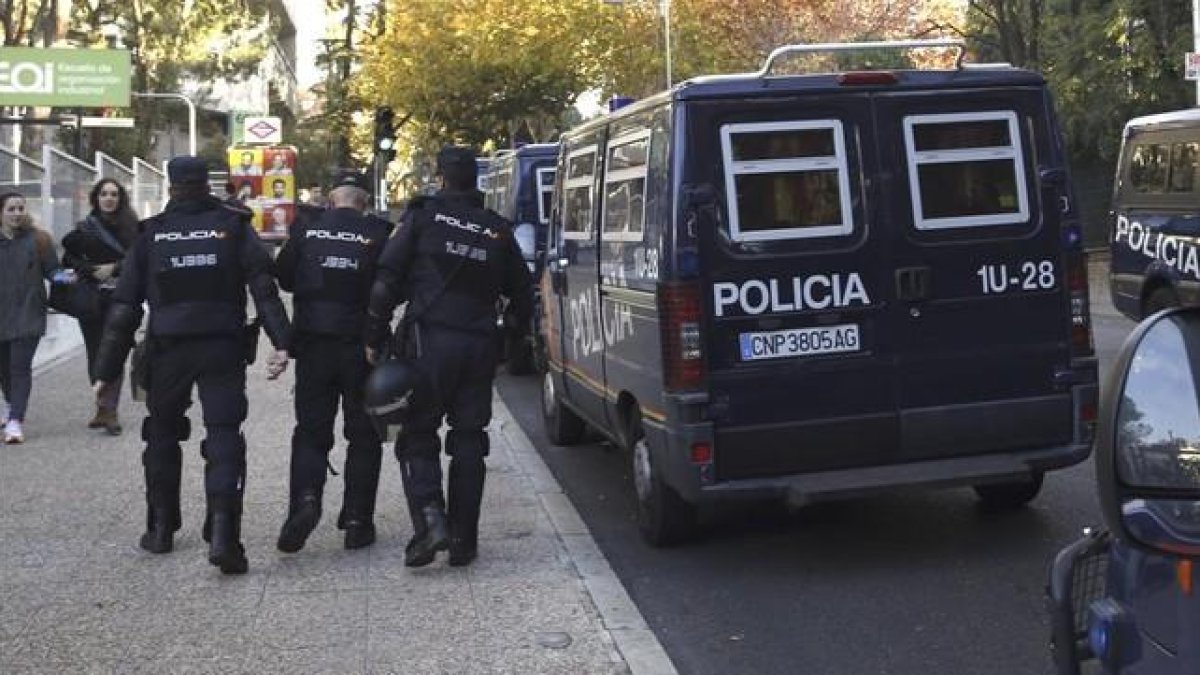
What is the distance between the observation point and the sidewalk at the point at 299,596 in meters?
4.69

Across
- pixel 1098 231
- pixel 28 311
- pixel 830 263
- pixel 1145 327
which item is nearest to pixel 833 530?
pixel 830 263

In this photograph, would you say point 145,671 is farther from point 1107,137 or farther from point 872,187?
point 1107,137

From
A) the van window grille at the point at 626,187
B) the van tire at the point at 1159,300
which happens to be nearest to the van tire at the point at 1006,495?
the van window grille at the point at 626,187

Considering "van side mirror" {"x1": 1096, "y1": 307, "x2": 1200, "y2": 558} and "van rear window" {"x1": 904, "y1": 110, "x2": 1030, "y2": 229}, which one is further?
"van rear window" {"x1": 904, "y1": 110, "x2": 1030, "y2": 229}

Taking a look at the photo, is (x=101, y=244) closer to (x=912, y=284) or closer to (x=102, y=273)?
(x=102, y=273)

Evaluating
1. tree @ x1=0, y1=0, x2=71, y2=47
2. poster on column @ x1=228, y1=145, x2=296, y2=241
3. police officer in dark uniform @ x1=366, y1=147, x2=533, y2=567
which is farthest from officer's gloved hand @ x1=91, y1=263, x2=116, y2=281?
tree @ x1=0, y1=0, x2=71, y2=47

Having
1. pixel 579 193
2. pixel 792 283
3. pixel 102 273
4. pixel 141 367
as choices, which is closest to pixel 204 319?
pixel 141 367

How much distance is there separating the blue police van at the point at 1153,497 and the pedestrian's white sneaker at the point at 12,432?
7.95 m

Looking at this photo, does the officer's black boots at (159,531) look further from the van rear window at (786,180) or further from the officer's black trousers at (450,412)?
the van rear window at (786,180)

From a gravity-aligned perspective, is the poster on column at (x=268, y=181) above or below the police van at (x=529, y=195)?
above

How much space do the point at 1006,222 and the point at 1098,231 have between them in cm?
2867

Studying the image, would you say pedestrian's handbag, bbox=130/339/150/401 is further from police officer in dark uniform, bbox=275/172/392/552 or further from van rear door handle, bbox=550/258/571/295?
van rear door handle, bbox=550/258/571/295

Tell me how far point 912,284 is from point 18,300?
6.19 meters

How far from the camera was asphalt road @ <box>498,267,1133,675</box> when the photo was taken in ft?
15.6
